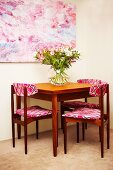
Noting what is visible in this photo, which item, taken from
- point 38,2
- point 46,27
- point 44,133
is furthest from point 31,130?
point 38,2

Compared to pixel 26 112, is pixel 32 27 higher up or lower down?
higher up

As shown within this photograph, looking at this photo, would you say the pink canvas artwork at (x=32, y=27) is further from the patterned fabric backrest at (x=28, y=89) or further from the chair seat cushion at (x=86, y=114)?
the chair seat cushion at (x=86, y=114)

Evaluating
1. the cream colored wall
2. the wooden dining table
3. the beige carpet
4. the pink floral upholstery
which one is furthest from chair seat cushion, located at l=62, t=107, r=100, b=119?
the cream colored wall

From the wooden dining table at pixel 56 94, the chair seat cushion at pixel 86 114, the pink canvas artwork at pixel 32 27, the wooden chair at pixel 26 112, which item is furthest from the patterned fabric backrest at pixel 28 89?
the pink canvas artwork at pixel 32 27

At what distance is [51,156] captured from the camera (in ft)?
9.43

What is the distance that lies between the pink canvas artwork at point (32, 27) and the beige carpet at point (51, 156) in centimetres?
111

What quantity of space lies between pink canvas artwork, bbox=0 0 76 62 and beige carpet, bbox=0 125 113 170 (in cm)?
111

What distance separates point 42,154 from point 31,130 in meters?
0.86

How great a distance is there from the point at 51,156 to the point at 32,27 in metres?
1.74

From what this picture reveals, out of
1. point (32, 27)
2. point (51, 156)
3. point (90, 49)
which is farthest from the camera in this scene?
point (90, 49)

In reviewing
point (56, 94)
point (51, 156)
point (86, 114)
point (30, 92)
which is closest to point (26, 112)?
point (30, 92)

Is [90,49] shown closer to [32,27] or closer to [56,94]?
[32,27]

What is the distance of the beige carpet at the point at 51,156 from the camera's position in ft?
8.50

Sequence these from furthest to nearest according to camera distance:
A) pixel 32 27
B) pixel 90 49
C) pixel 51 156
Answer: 1. pixel 90 49
2. pixel 32 27
3. pixel 51 156
